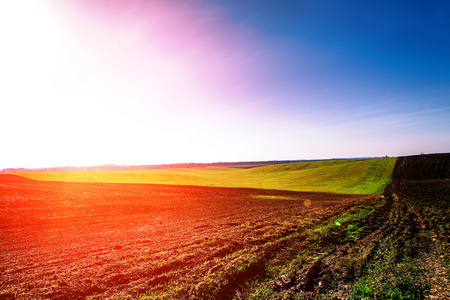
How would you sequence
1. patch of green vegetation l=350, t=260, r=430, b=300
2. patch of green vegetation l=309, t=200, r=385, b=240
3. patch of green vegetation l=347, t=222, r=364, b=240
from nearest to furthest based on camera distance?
patch of green vegetation l=350, t=260, r=430, b=300 → patch of green vegetation l=347, t=222, r=364, b=240 → patch of green vegetation l=309, t=200, r=385, b=240

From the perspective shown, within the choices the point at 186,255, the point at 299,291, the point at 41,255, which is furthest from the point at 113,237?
the point at 299,291

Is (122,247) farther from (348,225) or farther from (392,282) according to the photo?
(348,225)

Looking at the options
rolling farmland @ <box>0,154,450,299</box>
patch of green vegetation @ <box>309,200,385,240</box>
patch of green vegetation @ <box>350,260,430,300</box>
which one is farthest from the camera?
patch of green vegetation @ <box>309,200,385,240</box>

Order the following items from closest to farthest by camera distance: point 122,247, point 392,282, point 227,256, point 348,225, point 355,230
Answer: point 392,282 < point 227,256 < point 122,247 < point 355,230 < point 348,225

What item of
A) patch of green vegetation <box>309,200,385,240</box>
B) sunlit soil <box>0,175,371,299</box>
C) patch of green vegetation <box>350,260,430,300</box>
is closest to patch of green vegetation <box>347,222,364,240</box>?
patch of green vegetation <box>309,200,385,240</box>

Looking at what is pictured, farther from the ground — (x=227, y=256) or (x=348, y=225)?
(x=227, y=256)

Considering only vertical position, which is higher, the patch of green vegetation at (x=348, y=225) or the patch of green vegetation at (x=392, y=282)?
the patch of green vegetation at (x=392, y=282)

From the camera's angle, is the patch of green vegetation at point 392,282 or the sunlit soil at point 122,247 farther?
the sunlit soil at point 122,247

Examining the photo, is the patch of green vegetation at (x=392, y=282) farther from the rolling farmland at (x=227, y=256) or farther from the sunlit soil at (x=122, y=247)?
the sunlit soil at (x=122, y=247)

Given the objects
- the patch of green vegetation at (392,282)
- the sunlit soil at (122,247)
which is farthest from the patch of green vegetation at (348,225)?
the patch of green vegetation at (392,282)

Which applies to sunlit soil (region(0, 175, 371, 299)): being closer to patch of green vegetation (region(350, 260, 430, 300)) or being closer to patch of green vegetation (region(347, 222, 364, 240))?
patch of green vegetation (region(347, 222, 364, 240))

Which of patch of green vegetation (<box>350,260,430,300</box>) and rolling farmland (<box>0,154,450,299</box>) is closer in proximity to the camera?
patch of green vegetation (<box>350,260,430,300</box>)

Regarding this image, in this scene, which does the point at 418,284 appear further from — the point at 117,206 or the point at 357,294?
the point at 117,206

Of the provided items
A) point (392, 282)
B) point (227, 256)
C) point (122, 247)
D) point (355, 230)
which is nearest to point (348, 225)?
point (355, 230)
